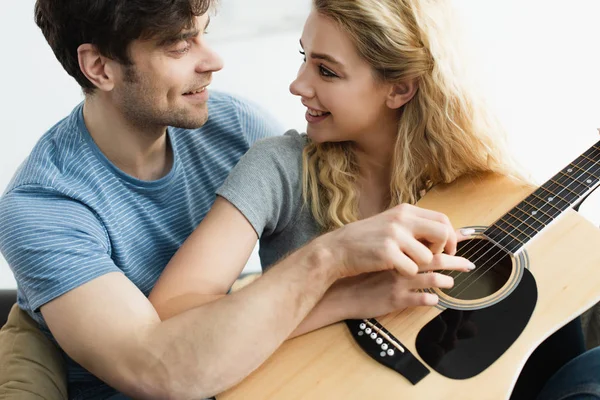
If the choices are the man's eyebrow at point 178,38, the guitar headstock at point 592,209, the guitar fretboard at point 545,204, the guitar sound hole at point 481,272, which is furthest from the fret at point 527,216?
the guitar headstock at point 592,209

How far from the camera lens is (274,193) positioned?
152 cm

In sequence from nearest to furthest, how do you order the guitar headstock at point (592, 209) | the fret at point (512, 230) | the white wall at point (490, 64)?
1. the fret at point (512, 230)
2. the guitar headstock at point (592, 209)
3. the white wall at point (490, 64)

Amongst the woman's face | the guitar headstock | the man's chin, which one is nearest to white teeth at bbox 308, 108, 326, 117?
the woman's face

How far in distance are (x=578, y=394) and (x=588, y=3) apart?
2.26m

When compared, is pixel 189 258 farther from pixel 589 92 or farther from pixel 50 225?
pixel 589 92

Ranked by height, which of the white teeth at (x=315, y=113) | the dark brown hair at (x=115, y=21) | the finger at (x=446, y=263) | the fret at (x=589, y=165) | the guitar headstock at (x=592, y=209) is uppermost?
the dark brown hair at (x=115, y=21)

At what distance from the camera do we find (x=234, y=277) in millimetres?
1442

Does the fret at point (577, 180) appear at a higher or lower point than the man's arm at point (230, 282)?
higher

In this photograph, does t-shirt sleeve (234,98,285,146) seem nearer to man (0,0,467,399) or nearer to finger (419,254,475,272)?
man (0,0,467,399)

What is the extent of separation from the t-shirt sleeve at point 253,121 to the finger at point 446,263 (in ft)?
2.34

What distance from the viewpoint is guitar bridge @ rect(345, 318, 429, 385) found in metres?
1.25

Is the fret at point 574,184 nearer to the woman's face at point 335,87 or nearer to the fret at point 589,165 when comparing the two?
the fret at point 589,165

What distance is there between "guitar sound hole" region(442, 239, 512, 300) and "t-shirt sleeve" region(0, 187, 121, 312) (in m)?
0.69

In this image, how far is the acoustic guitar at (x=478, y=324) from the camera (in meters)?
1.23
